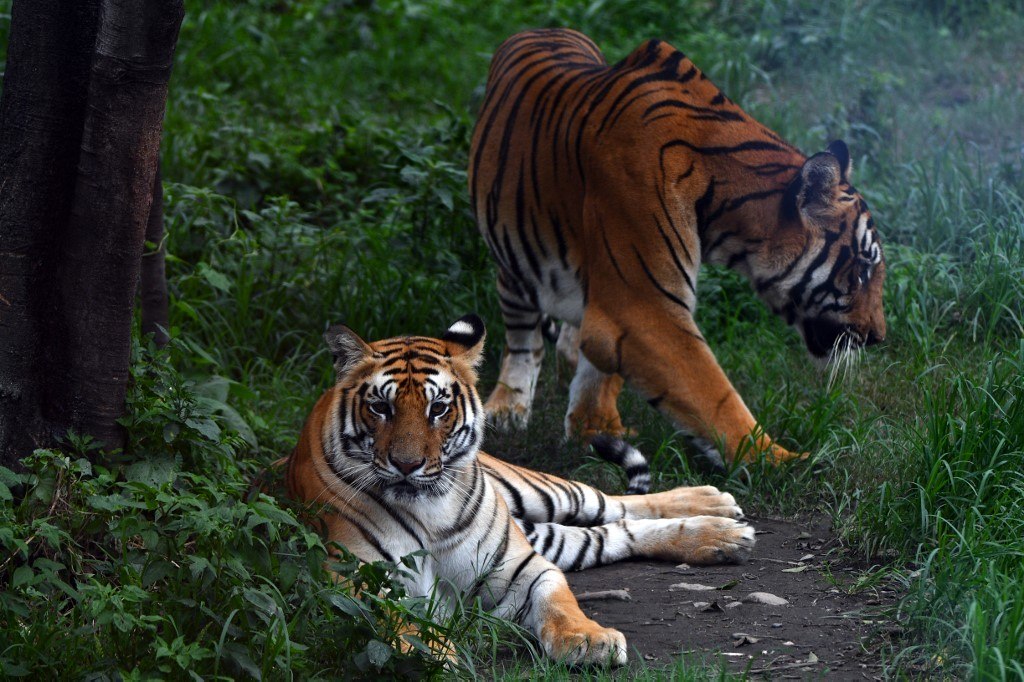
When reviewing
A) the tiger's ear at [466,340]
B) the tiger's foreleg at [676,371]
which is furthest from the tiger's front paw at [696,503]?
the tiger's ear at [466,340]

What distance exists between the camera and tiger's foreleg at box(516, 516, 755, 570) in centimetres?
406

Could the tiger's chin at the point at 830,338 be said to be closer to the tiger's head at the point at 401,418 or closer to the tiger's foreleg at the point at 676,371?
the tiger's foreleg at the point at 676,371

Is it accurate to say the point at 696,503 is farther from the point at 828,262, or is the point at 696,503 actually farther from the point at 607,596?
the point at 828,262

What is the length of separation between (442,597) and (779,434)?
1.71 meters

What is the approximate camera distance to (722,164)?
4727 mm

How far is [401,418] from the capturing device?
3.51 metres

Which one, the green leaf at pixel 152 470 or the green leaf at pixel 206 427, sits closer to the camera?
the green leaf at pixel 152 470

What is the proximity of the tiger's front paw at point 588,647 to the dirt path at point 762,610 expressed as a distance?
0.07 meters

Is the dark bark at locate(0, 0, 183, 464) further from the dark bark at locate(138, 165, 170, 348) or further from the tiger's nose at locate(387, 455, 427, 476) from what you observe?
the dark bark at locate(138, 165, 170, 348)

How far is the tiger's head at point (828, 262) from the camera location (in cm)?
466

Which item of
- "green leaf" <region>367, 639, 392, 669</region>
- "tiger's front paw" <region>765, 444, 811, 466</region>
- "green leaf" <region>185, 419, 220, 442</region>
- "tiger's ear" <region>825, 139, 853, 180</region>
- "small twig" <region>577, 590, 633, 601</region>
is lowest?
"small twig" <region>577, 590, 633, 601</region>

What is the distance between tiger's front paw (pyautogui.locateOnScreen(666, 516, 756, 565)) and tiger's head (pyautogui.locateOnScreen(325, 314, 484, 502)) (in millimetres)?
871

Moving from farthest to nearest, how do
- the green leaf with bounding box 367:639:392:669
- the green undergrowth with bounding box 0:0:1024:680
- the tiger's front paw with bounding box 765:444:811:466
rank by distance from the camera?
the tiger's front paw with bounding box 765:444:811:466
the green undergrowth with bounding box 0:0:1024:680
the green leaf with bounding box 367:639:392:669

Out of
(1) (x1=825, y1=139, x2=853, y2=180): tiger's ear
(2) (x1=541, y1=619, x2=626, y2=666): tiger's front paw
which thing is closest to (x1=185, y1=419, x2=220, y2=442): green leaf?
(2) (x1=541, y1=619, x2=626, y2=666): tiger's front paw
